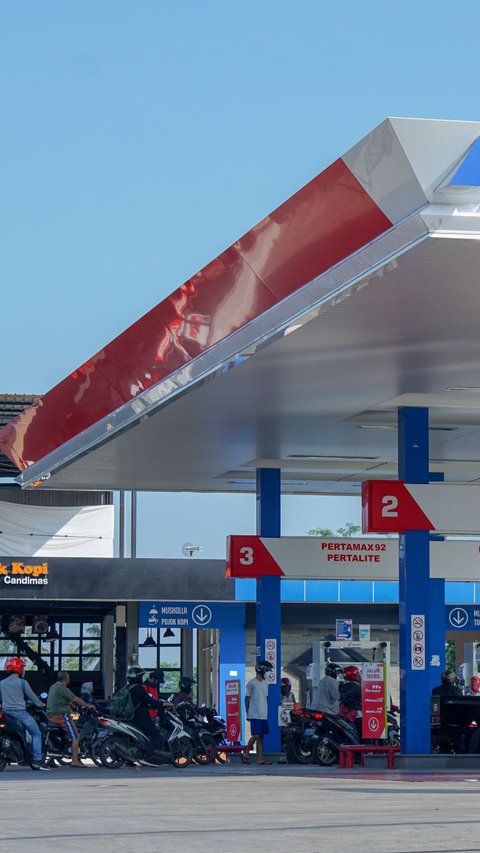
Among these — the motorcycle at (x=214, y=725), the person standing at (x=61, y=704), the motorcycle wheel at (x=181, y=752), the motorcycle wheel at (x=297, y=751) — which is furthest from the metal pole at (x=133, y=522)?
the motorcycle wheel at (x=181, y=752)

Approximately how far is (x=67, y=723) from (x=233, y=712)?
24.3 ft

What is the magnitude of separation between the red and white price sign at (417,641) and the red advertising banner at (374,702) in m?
1.72

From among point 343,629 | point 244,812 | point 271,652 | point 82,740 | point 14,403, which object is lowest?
point 82,740

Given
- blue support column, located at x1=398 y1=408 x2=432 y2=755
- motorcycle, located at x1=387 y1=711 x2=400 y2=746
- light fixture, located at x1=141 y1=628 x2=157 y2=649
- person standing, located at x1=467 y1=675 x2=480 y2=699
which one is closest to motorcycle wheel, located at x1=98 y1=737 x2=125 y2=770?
blue support column, located at x1=398 y1=408 x2=432 y2=755

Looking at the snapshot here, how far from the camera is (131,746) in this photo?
20.8 metres

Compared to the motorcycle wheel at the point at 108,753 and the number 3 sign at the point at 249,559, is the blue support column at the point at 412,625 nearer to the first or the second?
the motorcycle wheel at the point at 108,753

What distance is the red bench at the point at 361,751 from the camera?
777 inches

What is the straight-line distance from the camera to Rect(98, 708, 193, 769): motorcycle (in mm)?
20672

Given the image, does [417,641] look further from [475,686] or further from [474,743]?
[475,686]

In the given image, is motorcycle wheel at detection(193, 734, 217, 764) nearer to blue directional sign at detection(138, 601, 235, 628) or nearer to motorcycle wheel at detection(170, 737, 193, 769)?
motorcycle wheel at detection(170, 737, 193, 769)

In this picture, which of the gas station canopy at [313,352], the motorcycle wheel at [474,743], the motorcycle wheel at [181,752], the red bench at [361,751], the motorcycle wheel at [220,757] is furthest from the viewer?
the motorcycle wheel at [220,757]

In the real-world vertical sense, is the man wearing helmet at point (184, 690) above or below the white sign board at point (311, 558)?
below

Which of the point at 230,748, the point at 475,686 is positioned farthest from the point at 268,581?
the point at 475,686

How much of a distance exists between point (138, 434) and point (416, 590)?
4.93 m
